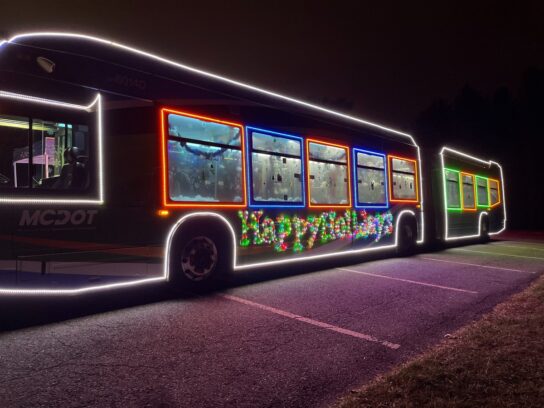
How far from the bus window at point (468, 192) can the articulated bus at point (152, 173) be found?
6.61 metres

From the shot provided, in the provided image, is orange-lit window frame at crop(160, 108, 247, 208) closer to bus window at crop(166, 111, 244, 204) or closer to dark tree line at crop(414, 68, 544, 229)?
bus window at crop(166, 111, 244, 204)

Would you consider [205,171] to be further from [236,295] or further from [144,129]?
[236,295]

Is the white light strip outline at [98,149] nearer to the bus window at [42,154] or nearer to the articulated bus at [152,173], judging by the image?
the articulated bus at [152,173]

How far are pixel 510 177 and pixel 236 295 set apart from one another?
3777cm

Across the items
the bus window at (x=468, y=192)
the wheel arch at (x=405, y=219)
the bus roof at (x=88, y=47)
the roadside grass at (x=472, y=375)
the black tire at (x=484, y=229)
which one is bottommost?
the roadside grass at (x=472, y=375)

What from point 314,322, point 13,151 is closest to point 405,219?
point 314,322

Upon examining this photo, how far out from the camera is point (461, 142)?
147 feet

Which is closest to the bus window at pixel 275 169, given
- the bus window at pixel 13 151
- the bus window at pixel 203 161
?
the bus window at pixel 203 161

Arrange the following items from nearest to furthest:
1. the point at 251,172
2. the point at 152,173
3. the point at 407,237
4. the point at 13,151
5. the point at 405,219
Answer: the point at 13,151 → the point at 152,173 → the point at 251,172 → the point at 405,219 → the point at 407,237

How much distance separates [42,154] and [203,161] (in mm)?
2247

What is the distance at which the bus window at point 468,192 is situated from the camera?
14.6 metres

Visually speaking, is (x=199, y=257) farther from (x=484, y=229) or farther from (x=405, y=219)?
(x=484, y=229)

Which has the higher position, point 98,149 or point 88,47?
point 88,47

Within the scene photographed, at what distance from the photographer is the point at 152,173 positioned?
5.63m
